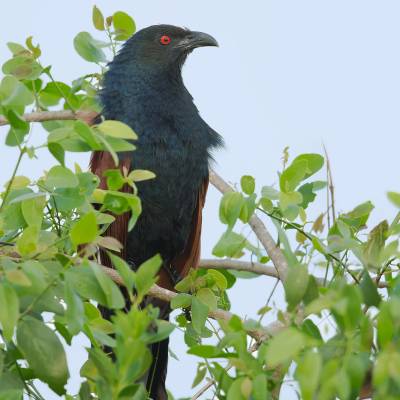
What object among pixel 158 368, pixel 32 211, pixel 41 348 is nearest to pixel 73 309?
pixel 41 348

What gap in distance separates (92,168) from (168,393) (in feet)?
3.26

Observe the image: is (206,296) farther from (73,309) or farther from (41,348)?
(73,309)

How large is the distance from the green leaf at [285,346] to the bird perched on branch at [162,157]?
2.22 m

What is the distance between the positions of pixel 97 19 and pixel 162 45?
A: 1.12 metres

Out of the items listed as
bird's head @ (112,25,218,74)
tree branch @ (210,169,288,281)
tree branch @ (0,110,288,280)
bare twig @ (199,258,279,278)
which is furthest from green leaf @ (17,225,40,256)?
bird's head @ (112,25,218,74)

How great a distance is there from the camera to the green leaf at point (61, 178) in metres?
1.76

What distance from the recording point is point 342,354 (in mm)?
1294

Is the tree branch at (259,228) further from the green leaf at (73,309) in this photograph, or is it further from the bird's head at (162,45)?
the bird's head at (162,45)

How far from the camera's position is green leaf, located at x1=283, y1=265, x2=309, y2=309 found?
1402 millimetres

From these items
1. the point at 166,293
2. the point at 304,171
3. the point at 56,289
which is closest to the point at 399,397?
the point at 56,289

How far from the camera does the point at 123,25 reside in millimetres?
2906

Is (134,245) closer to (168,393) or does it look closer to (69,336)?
(168,393)

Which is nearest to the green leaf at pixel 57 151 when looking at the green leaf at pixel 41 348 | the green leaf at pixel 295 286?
the green leaf at pixel 41 348

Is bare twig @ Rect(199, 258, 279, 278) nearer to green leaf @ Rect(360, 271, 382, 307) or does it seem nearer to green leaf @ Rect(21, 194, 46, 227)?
green leaf @ Rect(21, 194, 46, 227)
